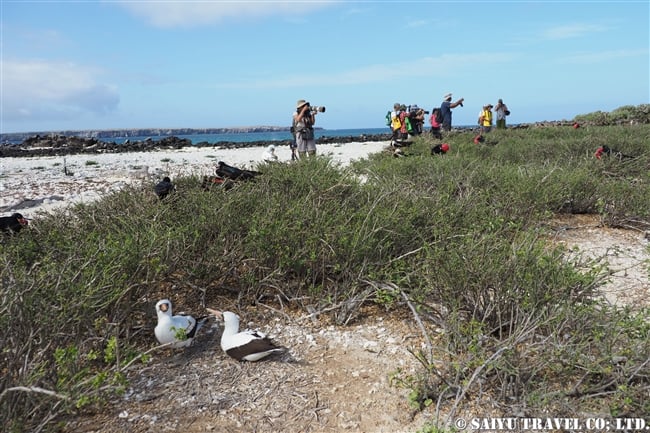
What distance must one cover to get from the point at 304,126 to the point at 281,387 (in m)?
6.11

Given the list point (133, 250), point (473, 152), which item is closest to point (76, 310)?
point (133, 250)

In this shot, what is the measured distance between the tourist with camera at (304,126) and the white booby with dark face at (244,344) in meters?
5.66

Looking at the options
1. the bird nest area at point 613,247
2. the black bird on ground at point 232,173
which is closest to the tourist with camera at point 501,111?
the bird nest area at point 613,247

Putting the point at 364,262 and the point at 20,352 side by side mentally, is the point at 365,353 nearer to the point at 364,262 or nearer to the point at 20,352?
the point at 364,262

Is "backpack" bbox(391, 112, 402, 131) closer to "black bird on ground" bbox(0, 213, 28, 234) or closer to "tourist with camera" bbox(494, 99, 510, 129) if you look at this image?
"tourist with camera" bbox(494, 99, 510, 129)

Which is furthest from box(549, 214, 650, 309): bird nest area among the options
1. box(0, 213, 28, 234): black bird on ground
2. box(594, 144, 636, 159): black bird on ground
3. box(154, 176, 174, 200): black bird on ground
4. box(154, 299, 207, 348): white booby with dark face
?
box(0, 213, 28, 234): black bird on ground

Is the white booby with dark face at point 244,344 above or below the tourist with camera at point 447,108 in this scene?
below

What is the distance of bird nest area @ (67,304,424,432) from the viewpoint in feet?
6.00

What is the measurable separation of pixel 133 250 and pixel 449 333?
1.54 meters

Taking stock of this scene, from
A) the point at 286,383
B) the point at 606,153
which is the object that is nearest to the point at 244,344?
the point at 286,383

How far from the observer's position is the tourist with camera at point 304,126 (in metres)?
7.75

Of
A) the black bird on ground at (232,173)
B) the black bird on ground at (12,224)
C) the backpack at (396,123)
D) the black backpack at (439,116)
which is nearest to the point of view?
the black bird on ground at (12,224)

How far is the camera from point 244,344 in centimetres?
217

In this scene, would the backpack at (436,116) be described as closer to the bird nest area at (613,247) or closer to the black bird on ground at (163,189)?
the bird nest area at (613,247)
